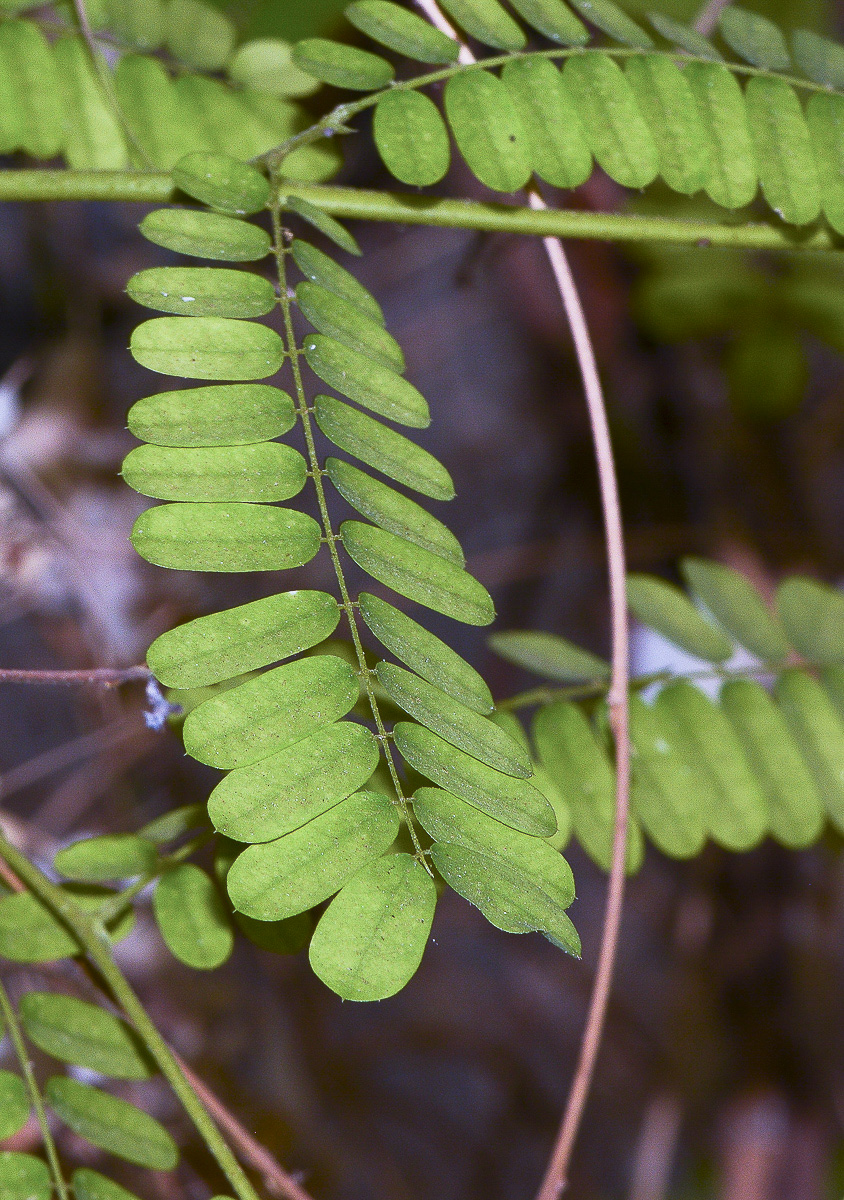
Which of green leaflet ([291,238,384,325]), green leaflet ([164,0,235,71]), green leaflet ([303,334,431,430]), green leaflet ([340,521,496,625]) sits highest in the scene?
green leaflet ([164,0,235,71])

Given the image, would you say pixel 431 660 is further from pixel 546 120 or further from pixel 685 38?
pixel 685 38

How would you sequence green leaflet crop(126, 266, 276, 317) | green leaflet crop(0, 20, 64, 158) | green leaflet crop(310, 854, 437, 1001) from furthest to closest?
1. green leaflet crop(0, 20, 64, 158)
2. green leaflet crop(126, 266, 276, 317)
3. green leaflet crop(310, 854, 437, 1001)

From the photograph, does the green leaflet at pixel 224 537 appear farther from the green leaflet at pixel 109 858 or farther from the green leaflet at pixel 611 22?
the green leaflet at pixel 611 22

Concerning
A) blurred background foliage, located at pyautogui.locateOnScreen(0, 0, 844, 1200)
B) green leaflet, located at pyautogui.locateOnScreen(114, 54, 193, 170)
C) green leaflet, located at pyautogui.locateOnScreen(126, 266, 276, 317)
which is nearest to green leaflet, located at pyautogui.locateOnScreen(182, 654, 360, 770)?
green leaflet, located at pyautogui.locateOnScreen(126, 266, 276, 317)

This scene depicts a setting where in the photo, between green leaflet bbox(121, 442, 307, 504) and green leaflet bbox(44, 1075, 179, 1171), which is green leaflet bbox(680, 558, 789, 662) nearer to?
green leaflet bbox(121, 442, 307, 504)

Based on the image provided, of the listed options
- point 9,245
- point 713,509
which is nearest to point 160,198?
point 9,245

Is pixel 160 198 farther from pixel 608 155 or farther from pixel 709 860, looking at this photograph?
pixel 709 860

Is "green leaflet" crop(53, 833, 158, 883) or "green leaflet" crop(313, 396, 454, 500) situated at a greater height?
"green leaflet" crop(313, 396, 454, 500)
